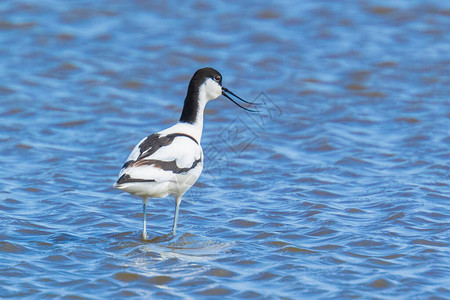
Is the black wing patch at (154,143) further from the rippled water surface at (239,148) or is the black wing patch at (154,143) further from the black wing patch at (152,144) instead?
the rippled water surface at (239,148)

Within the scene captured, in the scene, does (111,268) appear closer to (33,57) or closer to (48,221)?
(48,221)

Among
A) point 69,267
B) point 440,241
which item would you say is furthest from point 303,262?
point 69,267

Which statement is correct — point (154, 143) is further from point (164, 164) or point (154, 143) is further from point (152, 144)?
point (164, 164)

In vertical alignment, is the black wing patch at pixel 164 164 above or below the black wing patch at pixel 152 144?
below

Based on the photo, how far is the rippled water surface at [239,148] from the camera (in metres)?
5.71

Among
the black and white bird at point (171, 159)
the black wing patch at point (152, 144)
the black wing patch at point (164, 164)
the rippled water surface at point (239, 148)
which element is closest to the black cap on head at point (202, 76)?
the black and white bird at point (171, 159)

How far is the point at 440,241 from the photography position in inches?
247

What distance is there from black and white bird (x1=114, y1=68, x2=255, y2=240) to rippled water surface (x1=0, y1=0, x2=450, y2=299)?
49 cm

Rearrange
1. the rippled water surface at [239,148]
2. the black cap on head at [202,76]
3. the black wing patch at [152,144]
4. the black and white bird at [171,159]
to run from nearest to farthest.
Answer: the rippled water surface at [239,148] → the black and white bird at [171,159] → the black wing patch at [152,144] → the black cap on head at [202,76]

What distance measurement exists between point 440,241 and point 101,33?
25.4ft

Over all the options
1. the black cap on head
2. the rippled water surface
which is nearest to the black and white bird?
Answer: the black cap on head

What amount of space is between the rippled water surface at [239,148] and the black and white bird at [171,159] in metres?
0.49

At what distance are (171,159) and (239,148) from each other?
2.98 metres

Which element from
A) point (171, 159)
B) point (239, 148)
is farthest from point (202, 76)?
point (239, 148)
